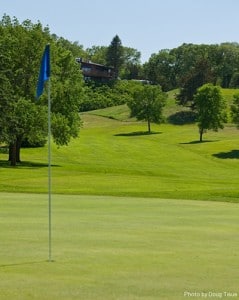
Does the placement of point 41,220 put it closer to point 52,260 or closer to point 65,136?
point 52,260

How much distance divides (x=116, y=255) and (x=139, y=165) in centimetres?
6017

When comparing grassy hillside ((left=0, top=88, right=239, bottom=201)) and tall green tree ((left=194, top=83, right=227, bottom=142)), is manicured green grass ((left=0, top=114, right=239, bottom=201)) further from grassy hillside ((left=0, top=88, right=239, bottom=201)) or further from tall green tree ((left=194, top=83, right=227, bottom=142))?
tall green tree ((left=194, top=83, right=227, bottom=142))

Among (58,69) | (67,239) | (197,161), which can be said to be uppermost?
(58,69)

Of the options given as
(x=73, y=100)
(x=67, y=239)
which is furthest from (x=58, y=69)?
(x=67, y=239)

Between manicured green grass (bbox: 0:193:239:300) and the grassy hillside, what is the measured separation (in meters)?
13.8

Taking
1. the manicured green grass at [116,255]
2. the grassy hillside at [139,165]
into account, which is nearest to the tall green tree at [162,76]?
the grassy hillside at [139,165]

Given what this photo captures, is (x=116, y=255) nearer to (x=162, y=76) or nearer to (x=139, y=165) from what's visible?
(x=139, y=165)

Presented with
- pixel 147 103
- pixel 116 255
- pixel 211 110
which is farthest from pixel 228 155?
pixel 116 255

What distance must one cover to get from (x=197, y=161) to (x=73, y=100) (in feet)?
74.0

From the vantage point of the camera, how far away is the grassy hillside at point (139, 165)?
3762cm

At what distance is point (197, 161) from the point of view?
77.4 meters

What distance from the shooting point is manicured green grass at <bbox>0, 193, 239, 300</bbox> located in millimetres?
8688

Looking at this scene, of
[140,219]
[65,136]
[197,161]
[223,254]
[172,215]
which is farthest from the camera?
[197,161]

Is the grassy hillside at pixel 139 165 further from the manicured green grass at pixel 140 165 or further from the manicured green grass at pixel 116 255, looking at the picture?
the manicured green grass at pixel 116 255
